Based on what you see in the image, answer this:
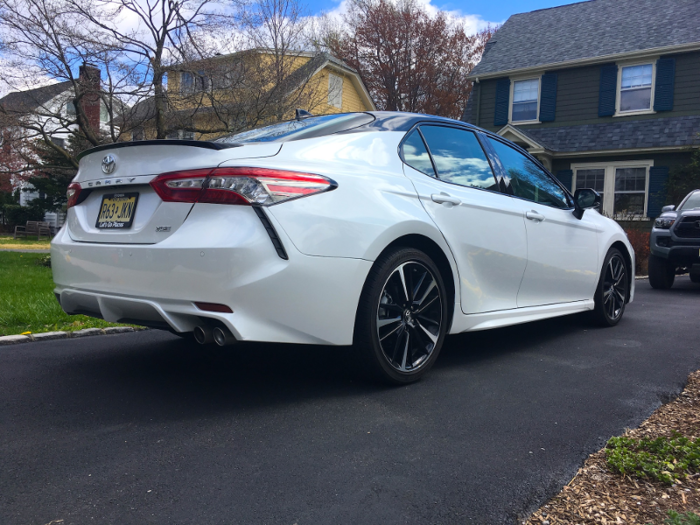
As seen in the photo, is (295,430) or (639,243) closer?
(295,430)

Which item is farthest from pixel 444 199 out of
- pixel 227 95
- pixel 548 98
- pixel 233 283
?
pixel 548 98

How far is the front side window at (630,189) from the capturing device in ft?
62.1

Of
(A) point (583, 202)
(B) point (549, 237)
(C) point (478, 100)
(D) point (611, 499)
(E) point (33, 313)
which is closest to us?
(D) point (611, 499)

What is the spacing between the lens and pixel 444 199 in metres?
3.74

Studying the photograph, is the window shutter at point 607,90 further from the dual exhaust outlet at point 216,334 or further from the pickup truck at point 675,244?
the dual exhaust outlet at point 216,334

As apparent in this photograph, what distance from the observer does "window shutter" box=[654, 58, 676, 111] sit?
1875cm

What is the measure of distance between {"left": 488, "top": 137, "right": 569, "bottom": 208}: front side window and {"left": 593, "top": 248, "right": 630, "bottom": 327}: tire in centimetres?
90

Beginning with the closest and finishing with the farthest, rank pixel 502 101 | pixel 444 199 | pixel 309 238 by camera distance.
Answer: pixel 309 238
pixel 444 199
pixel 502 101

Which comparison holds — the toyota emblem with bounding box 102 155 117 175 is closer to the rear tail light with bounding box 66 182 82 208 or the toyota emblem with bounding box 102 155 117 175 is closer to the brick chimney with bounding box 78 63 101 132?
the rear tail light with bounding box 66 182 82 208

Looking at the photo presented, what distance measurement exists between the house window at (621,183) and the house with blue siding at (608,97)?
3 centimetres

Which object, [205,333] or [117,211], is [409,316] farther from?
[117,211]

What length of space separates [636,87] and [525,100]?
11.6 ft

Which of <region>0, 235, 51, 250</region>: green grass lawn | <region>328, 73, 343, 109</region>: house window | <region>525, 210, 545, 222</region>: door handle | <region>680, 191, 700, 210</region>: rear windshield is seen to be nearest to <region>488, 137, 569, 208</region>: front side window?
<region>525, 210, 545, 222</region>: door handle

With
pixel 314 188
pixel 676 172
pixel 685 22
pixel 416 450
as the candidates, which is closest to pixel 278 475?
pixel 416 450
